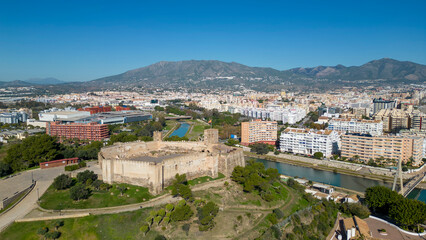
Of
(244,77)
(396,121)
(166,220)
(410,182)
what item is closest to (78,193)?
(166,220)

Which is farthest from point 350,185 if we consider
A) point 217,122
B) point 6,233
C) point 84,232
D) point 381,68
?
point 381,68

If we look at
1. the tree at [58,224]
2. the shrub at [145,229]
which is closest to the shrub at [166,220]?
the shrub at [145,229]

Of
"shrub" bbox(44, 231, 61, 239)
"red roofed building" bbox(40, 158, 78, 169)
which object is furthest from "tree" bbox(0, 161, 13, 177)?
"shrub" bbox(44, 231, 61, 239)

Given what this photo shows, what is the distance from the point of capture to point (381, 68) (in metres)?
139

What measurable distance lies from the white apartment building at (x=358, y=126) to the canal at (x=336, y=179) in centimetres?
1092

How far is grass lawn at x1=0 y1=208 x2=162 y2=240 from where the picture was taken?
31.2 ft

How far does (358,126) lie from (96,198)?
25.8m

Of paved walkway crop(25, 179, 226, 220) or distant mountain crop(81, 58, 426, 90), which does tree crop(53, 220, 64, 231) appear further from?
distant mountain crop(81, 58, 426, 90)

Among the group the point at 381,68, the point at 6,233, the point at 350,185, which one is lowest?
the point at 350,185

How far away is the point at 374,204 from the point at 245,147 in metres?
14.4

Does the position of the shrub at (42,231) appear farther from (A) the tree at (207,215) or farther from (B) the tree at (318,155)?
(B) the tree at (318,155)

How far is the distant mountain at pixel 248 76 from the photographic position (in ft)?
423

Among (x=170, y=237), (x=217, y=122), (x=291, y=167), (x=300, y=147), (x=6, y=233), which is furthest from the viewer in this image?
(x=217, y=122)

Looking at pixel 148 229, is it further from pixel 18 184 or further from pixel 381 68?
pixel 381 68
